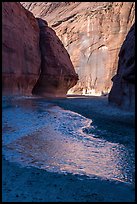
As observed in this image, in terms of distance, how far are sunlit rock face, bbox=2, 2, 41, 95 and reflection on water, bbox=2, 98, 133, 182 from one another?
9248 millimetres

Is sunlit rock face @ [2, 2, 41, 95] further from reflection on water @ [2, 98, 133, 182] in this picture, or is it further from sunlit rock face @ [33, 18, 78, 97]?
reflection on water @ [2, 98, 133, 182]

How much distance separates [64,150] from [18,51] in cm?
1360

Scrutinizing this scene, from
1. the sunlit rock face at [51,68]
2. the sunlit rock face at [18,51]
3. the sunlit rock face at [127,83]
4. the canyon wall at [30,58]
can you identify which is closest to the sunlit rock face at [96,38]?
the canyon wall at [30,58]

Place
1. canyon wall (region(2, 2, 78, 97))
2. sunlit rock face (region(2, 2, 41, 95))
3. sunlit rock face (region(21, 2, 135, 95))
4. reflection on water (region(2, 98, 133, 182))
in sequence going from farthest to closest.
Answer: sunlit rock face (region(21, 2, 135, 95))
canyon wall (region(2, 2, 78, 97))
sunlit rock face (region(2, 2, 41, 95))
reflection on water (region(2, 98, 133, 182))

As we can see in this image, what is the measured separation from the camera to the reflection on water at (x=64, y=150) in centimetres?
446

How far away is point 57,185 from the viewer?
3.66 metres

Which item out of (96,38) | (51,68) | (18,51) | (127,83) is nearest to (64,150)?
(127,83)

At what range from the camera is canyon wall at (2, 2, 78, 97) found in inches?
670

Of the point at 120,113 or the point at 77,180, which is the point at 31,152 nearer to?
the point at 77,180

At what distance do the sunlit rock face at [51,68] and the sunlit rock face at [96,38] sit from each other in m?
15.3

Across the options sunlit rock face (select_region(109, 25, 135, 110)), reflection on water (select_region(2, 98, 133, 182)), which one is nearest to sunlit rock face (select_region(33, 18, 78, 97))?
sunlit rock face (select_region(109, 25, 135, 110))

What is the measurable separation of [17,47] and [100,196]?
15.7 metres

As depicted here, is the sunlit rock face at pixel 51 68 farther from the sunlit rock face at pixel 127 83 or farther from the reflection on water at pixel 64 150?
the reflection on water at pixel 64 150

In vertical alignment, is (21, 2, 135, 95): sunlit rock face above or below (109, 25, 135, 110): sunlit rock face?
above
